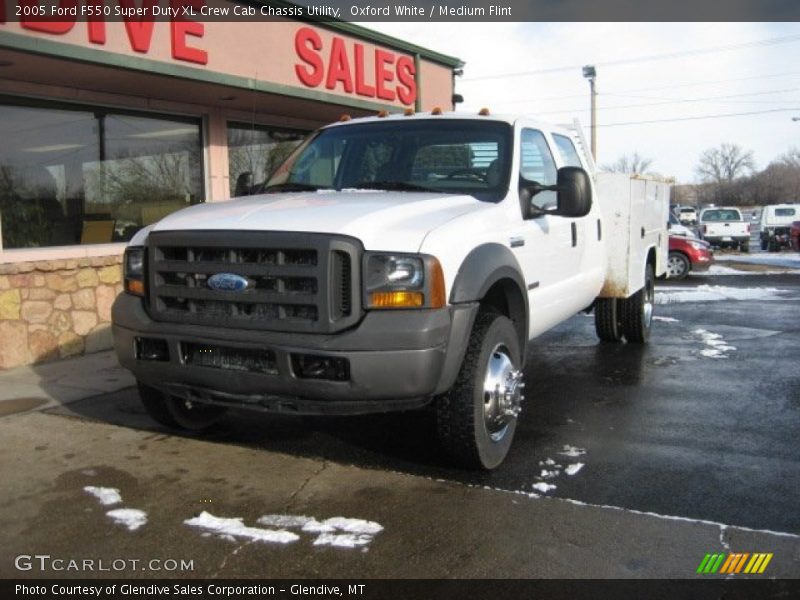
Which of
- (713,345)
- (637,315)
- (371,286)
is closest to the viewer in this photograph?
(371,286)

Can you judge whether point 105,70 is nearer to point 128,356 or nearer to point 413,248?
point 128,356

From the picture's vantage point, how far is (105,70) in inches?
293

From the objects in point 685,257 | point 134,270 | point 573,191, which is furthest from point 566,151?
point 685,257

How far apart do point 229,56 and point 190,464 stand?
19.1ft

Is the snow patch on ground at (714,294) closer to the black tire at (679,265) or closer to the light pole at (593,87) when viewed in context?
the black tire at (679,265)

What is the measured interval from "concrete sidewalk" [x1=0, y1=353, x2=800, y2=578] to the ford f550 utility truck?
1.31ft

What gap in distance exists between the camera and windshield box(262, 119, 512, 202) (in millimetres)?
4930

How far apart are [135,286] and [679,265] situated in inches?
585

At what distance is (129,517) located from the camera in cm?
376

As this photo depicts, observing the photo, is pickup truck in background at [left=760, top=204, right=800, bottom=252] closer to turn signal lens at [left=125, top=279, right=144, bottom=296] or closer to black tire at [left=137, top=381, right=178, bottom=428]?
black tire at [left=137, top=381, right=178, bottom=428]

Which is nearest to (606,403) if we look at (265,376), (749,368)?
(749,368)

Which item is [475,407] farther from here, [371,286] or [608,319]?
[608,319]

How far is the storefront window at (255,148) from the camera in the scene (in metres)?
10.4

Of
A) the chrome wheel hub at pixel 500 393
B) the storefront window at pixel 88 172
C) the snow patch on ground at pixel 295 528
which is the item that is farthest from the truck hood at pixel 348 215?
the storefront window at pixel 88 172
